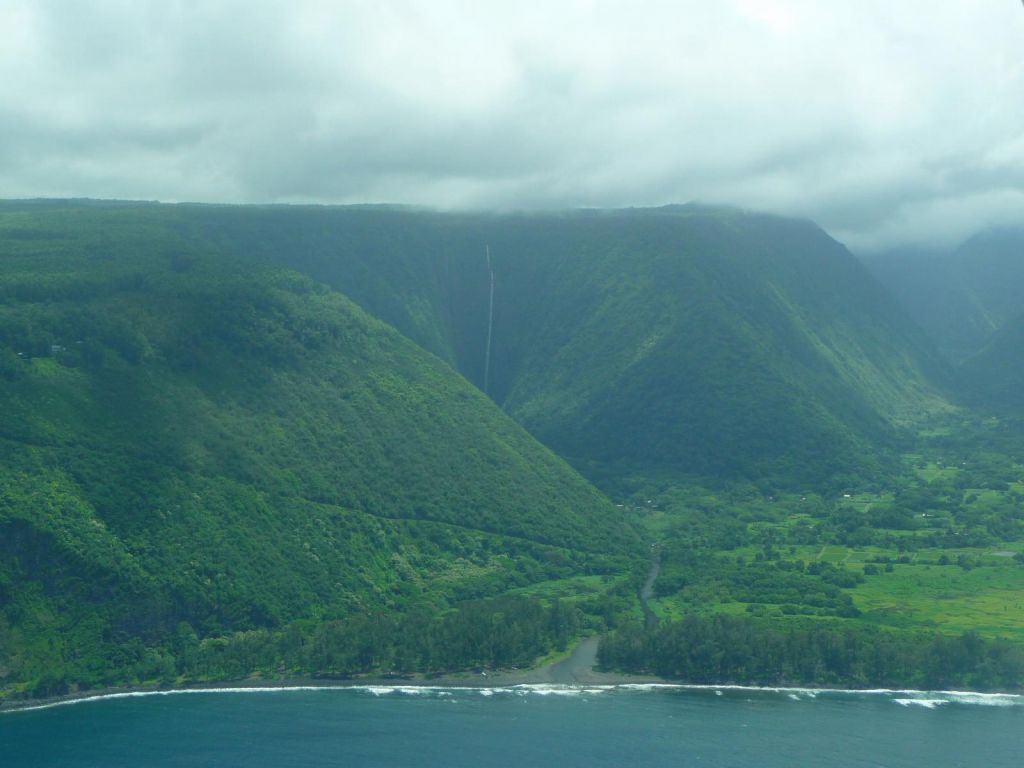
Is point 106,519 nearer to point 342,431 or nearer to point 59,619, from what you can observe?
point 59,619

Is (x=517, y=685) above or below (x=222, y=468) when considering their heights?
below

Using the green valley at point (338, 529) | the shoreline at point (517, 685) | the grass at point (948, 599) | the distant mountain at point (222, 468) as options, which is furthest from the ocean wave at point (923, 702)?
the distant mountain at point (222, 468)

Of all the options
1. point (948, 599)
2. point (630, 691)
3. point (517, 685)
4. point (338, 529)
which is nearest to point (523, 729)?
point (517, 685)

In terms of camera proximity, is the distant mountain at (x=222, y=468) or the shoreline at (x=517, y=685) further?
the distant mountain at (x=222, y=468)

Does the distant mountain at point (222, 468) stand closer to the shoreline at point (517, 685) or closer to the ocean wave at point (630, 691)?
the shoreline at point (517, 685)

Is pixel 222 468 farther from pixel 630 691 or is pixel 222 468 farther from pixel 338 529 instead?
pixel 630 691

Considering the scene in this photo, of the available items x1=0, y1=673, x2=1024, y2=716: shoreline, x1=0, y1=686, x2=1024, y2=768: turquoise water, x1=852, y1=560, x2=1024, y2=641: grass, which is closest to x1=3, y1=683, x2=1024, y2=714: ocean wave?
x1=0, y1=673, x2=1024, y2=716: shoreline
